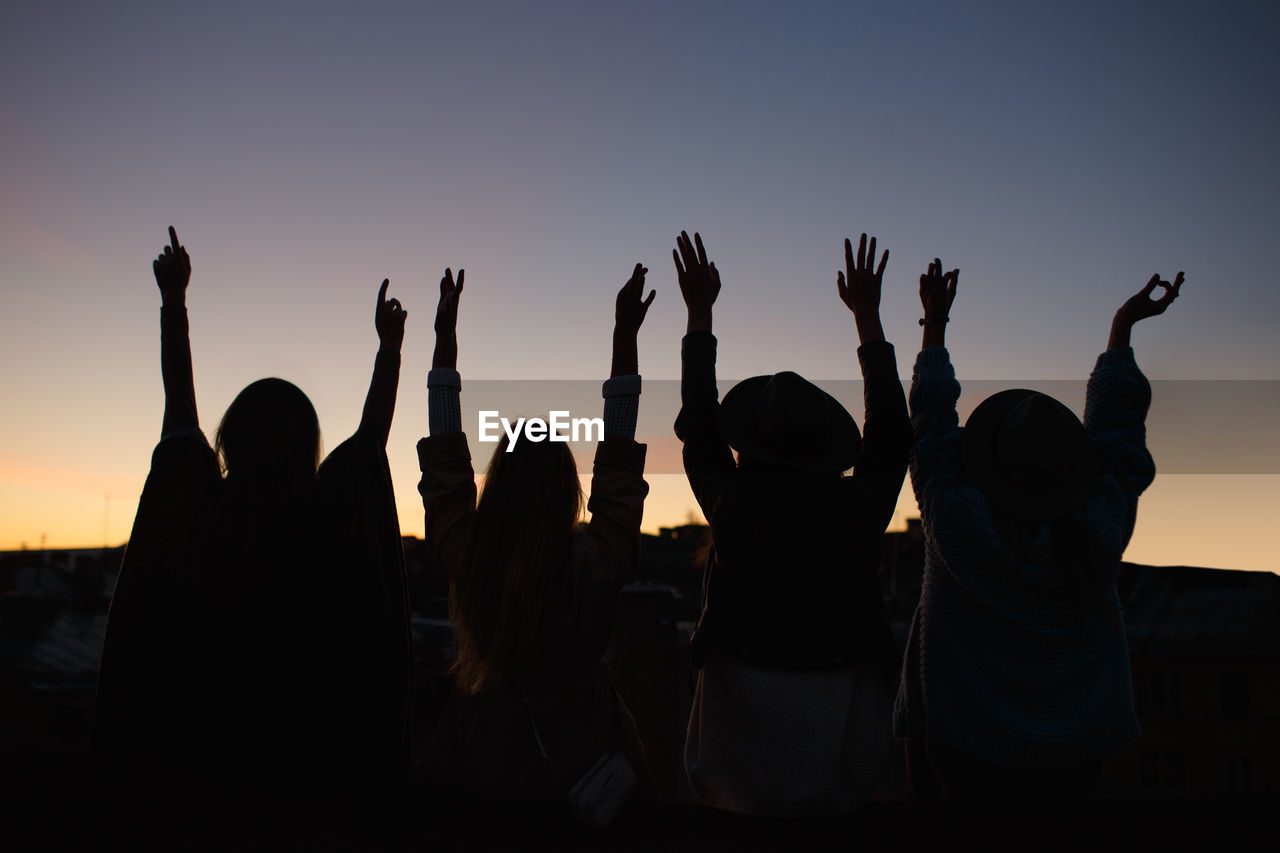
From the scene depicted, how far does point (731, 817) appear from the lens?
7.54 ft

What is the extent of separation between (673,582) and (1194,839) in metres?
42.1

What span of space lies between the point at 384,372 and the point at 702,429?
1069mm

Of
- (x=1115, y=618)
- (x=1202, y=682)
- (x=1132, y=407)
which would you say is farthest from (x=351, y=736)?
(x=1202, y=682)

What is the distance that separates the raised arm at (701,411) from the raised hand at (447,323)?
81 centimetres

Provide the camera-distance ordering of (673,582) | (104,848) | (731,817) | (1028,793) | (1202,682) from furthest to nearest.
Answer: (673,582)
(1202,682)
(1028,793)
(731,817)
(104,848)

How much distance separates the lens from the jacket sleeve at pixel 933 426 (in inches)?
104

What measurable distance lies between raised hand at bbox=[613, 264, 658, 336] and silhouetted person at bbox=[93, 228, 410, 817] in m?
0.96

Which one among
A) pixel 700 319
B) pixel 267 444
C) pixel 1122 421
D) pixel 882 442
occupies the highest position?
pixel 700 319

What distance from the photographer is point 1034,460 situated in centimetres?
245

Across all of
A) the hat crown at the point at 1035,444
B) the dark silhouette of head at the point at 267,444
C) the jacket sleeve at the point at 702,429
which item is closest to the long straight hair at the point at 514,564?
the jacket sleeve at the point at 702,429

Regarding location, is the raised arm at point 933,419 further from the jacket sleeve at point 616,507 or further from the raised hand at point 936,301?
the jacket sleeve at point 616,507

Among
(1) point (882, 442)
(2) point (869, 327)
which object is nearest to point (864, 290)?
(2) point (869, 327)

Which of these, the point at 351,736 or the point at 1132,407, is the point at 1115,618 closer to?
the point at 1132,407

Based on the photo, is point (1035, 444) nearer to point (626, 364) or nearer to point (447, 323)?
point (626, 364)
